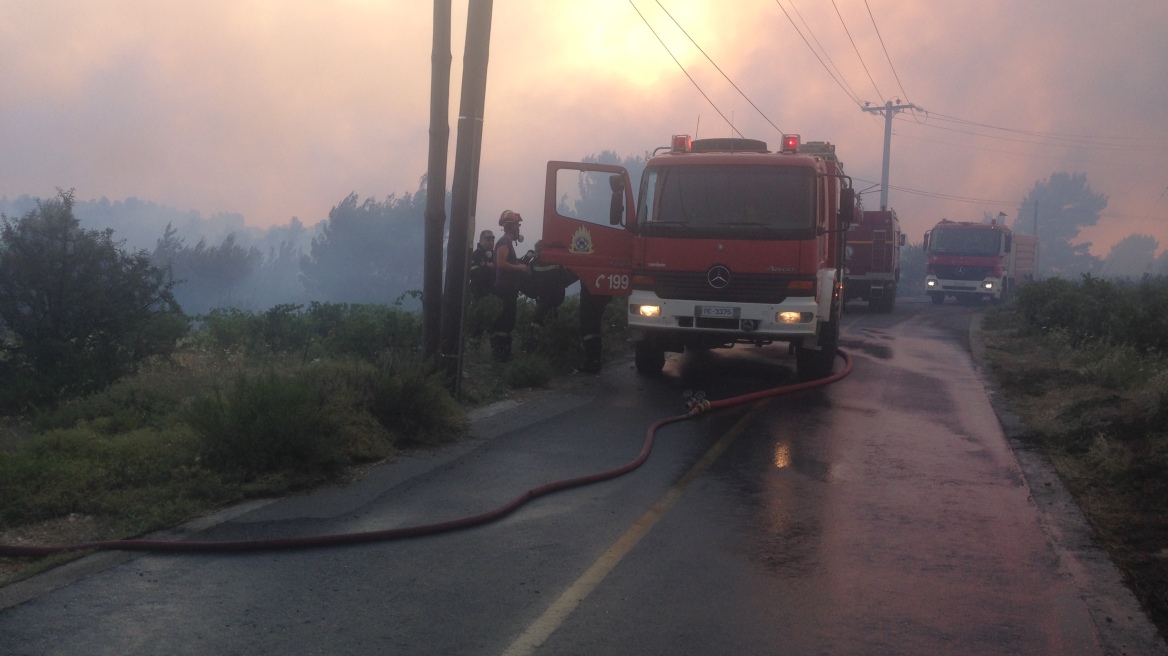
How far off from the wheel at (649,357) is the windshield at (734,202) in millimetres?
1718

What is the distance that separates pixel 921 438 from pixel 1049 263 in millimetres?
153760

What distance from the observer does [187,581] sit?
15.9 feet

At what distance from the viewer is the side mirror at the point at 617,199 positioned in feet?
39.4

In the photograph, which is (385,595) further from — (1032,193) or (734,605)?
(1032,193)

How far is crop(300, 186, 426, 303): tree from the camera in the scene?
99812 mm

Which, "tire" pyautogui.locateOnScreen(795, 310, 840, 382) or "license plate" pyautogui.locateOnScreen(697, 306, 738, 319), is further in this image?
"tire" pyautogui.locateOnScreen(795, 310, 840, 382)

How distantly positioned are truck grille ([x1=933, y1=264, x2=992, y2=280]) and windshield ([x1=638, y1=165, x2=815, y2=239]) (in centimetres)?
2788

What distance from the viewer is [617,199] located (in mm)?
12039

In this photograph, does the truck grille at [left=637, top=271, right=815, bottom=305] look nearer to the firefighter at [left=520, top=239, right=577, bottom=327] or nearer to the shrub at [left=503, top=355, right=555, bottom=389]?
the firefighter at [left=520, top=239, right=577, bottom=327]

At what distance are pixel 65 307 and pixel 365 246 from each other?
300 ft

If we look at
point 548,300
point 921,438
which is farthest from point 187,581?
point 548,300

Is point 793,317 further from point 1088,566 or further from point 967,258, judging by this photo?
point 967,258

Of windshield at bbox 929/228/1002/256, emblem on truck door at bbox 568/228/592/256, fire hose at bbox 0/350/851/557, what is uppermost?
windshield at bbox 929/228/1002/256

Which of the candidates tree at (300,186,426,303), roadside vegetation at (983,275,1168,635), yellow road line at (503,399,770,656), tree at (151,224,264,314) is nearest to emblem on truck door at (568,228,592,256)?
yellow road line at (503,399,770,656)
